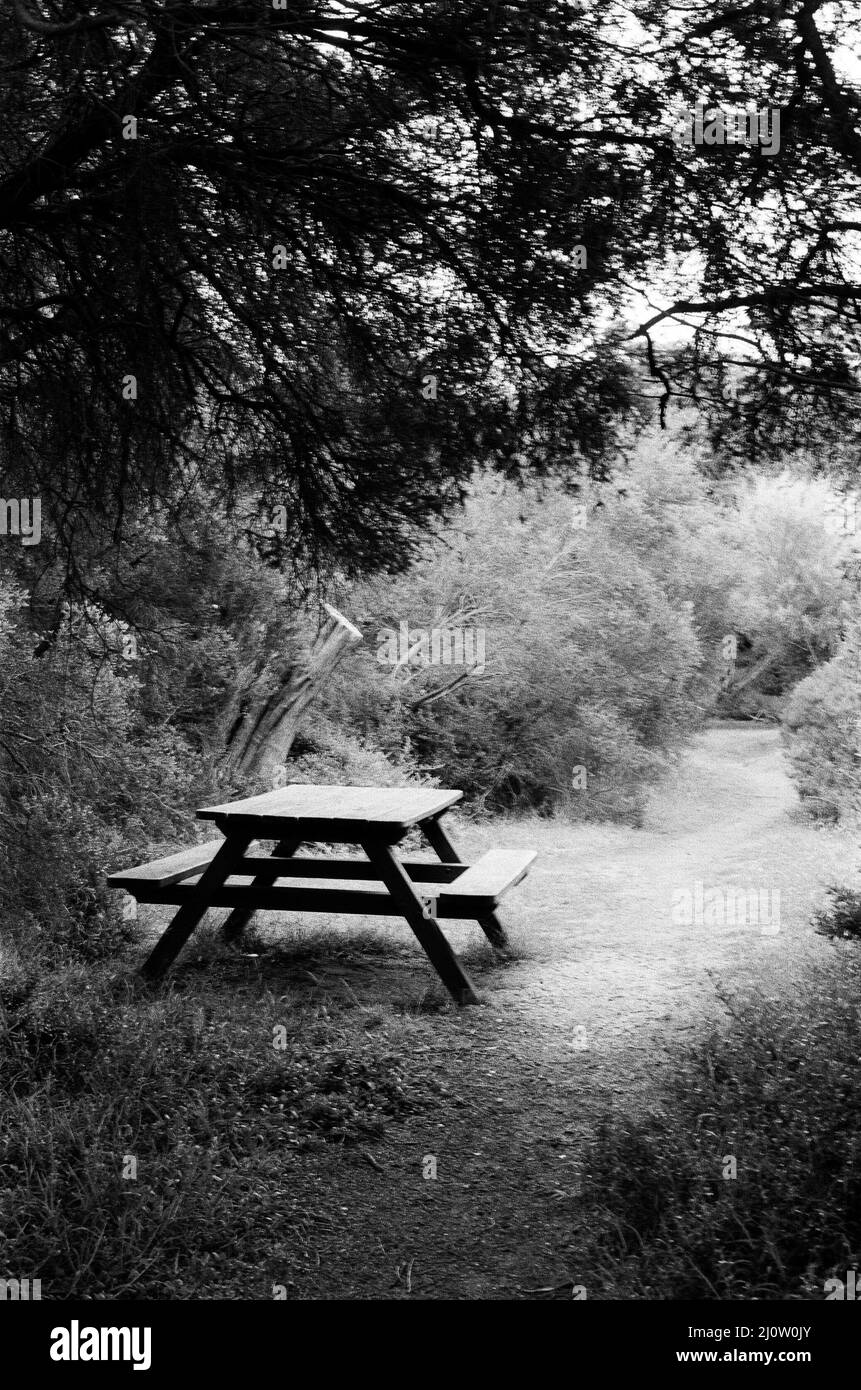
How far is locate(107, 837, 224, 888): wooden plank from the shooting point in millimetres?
6305

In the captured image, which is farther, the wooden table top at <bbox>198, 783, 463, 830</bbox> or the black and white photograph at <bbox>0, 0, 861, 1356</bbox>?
the wooden table top at <bbox>198, 783, 463, 830</bbox>

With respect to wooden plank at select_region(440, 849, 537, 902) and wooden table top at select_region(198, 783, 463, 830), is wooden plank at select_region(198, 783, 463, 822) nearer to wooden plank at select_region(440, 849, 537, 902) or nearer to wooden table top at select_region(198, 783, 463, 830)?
wooden table top at select_region(198, 783, 463, 830)

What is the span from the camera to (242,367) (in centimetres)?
493

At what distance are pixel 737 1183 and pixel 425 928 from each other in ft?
9.36

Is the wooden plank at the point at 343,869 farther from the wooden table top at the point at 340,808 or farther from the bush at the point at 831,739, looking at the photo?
the bush at the point at 831,739

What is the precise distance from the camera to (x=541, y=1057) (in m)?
5.52

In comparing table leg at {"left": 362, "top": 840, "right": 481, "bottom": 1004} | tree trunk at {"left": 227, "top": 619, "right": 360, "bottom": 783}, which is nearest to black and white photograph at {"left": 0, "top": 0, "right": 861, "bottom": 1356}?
table leg at {"left": 362, "top": 840, "right": 481, "bottom": 1004}

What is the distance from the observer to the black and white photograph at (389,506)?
3.44m

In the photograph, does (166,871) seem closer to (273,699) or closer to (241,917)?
(241,917)

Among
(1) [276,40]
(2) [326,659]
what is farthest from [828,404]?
(2) [326,659]

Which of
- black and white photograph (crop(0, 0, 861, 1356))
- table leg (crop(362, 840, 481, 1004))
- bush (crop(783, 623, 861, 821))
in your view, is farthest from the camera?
bush (crop(783, 623, 861, 821))

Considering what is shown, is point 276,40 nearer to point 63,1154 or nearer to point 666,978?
point 63,1154

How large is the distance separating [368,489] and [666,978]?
12.2ft

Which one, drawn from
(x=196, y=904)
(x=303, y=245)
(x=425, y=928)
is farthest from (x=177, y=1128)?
(x=303, y=245)
